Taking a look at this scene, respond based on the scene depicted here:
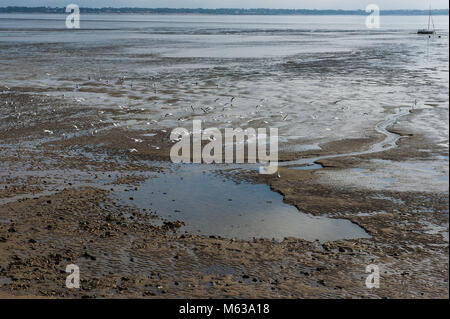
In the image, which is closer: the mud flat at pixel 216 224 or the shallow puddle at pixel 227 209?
the mud flat at pixel 216 224

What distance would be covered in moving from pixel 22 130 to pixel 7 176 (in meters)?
5.85

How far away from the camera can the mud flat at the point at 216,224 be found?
8.30 m

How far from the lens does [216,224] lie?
35.7ft

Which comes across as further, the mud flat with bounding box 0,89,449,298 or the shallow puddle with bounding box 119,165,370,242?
the shallow puddle with bounding box 119,165,370,242

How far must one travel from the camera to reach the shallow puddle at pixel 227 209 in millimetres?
10453

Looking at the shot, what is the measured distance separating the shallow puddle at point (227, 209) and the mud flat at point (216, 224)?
0.13ft

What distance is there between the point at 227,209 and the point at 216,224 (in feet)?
3.06

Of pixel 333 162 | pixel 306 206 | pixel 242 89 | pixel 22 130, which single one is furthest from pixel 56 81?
pixel 306 206

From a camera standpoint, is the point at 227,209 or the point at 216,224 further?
the point at 227,209

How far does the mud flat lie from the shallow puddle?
4cm

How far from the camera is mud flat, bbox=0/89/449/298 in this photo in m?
8.30

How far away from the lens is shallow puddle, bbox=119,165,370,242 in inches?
412

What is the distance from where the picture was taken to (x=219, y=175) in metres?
14.2
